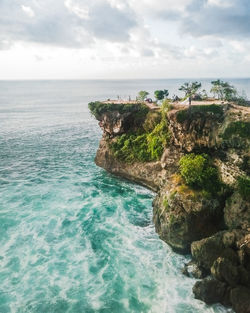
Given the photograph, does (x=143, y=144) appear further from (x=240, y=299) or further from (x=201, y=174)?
(x=240, y=299)

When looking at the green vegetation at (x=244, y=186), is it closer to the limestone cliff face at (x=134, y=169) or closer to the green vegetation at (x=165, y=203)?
the green vegetation at (x=165, y=203)

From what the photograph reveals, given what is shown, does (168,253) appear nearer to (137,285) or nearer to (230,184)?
(137,285)

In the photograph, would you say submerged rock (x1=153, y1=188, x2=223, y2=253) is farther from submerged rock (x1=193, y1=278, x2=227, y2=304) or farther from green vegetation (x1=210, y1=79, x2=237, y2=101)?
green vegetation (x1=210, y1=79, x2=237, y2=101)

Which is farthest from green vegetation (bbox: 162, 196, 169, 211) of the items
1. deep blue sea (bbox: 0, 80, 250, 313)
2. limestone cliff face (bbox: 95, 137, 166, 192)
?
limestone cliff face (bbox: 95, 137, 166, 192)

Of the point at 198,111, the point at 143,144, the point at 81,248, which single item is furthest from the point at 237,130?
the point at 81,248

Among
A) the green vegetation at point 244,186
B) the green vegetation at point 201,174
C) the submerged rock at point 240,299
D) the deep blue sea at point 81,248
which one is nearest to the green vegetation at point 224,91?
the green vegetation at point 201,174
